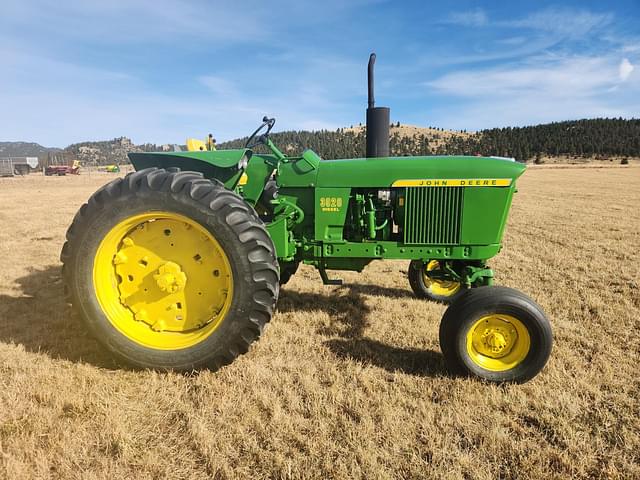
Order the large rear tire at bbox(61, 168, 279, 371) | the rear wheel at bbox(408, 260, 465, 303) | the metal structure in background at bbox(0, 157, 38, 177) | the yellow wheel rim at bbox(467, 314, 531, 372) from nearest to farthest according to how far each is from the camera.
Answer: the large rear tire at bbox(61, 168, 279, 371)
the yellow wheel rim at bbox(467, 314, 531, 372)
the rear wheel at bbox(408, 260, 465, 303)
the metal structure in background at bbox(0, 157, 38, 177)

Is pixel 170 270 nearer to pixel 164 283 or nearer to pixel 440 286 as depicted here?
pixel 164 283

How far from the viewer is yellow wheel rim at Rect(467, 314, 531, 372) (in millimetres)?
2968

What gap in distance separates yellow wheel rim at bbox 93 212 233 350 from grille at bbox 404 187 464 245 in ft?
5.44

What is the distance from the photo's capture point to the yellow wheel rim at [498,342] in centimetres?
297

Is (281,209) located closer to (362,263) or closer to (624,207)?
(362,263)

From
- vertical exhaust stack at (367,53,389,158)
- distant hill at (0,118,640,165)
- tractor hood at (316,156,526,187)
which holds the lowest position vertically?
tractor hood at (316,156,526,187)

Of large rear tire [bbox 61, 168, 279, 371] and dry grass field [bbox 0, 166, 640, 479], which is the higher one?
large rear tire [bbox 61, 168, 279, 371]

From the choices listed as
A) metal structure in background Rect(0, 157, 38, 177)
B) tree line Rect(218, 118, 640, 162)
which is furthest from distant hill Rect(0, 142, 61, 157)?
metal structure in background Rect(0, 157, 38, 177)

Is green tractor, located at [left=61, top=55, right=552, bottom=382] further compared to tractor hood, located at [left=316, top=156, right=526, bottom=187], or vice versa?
tractor hood, located at [left=316, top=156, right=526, bottom=187]

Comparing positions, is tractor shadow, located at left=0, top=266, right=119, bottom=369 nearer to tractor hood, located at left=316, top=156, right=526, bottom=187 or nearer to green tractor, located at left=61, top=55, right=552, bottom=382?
green tractor, located at left=61, top=55, right=552, bottom=382

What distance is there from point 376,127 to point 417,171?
25.9 inches

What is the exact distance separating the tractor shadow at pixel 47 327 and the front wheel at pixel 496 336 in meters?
2.62

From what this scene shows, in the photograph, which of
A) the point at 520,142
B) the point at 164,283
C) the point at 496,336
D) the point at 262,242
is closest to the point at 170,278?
the point at 164,283

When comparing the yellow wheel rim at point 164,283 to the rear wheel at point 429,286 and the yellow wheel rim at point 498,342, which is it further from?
the rear wheel at point 429,286
